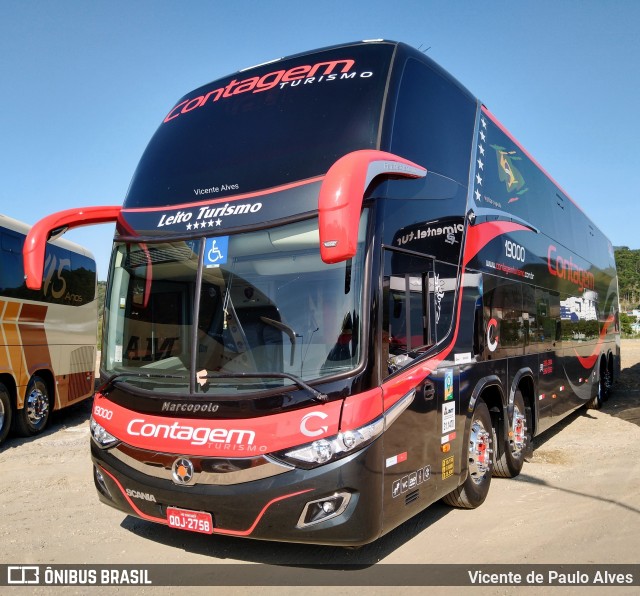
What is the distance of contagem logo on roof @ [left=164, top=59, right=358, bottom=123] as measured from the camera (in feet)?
17.1

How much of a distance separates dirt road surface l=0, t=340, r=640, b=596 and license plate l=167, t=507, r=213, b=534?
424 millimetres

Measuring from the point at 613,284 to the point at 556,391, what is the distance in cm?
727

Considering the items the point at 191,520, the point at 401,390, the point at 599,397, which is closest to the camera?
the point at 191,520

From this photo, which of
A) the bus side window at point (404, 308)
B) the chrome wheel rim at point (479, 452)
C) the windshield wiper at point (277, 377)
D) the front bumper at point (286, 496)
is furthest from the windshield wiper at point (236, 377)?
the chrome wheel rim at point (479, 452)

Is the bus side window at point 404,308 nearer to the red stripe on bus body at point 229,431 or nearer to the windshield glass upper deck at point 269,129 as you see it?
the red stripe on bus body at point 229,431

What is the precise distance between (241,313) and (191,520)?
1492mm

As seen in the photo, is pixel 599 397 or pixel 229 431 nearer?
pixel 229 431

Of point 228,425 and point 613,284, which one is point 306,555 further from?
point 613,284

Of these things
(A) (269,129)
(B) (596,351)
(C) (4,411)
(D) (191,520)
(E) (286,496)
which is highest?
(A) (269,129)

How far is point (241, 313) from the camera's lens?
177 inches

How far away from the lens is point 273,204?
4.51 metres

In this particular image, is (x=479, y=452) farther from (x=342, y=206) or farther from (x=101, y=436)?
(x=342, y=206)

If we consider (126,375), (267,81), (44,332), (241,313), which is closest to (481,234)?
(267,81)

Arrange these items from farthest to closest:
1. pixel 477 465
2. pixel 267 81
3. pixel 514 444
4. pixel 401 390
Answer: pixel 514 444 < pixel 477 465 < pixel 267 81 < pixel 401 390
